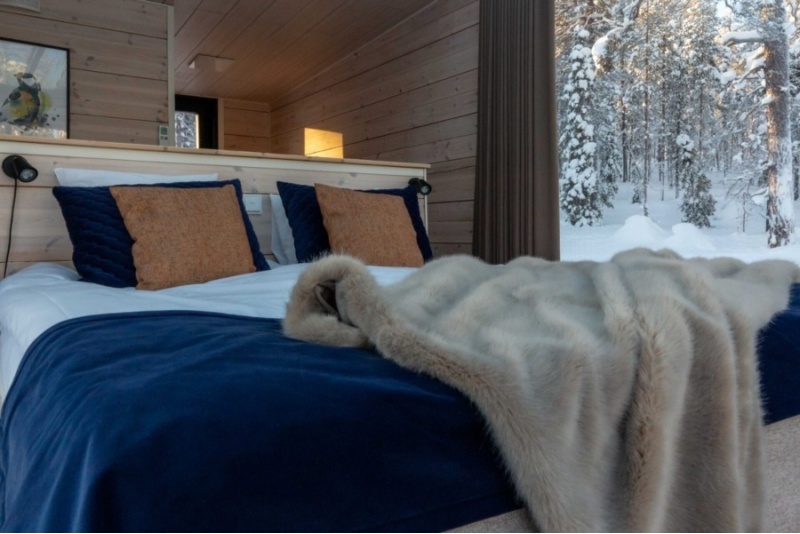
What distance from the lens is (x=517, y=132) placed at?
3336 mm

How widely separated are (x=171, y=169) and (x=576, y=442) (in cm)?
212

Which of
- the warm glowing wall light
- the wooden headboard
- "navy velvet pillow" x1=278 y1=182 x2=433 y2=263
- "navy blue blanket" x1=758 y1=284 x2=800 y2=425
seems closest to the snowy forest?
the wooden headboard

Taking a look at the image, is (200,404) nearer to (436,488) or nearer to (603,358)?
(436,488)

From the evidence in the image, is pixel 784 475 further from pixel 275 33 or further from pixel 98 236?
pixel 275 33

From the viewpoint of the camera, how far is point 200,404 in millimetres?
627

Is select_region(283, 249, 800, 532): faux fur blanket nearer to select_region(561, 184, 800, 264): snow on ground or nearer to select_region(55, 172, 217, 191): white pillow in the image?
select_region(55, 172, 217, 191): white pillow

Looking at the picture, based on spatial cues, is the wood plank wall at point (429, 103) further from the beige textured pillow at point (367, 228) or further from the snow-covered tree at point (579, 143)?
the beige textured pillow at point (367, 228)

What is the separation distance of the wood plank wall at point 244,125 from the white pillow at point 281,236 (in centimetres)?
448

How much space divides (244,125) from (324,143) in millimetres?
1669

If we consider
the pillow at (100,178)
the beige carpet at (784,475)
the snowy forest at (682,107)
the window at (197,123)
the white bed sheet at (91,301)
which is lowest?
the beige carpet at (784,475)

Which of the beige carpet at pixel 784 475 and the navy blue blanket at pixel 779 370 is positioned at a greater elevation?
the navy blue blanket at pixel 779 370

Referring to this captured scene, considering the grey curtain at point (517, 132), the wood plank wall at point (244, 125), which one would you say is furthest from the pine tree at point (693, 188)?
the wood plank wall at point (244, 125)

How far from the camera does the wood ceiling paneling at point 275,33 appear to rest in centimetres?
418

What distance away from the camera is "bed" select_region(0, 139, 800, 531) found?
56 cm
